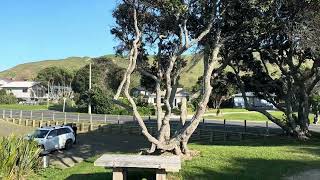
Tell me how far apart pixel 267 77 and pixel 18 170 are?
17194 mm

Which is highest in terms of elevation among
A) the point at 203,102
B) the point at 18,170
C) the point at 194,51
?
the point at 194,51

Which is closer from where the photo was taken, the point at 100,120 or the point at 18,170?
the point at 18,170

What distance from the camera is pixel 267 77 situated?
95.9 feet

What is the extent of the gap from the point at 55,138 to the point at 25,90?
102 meters

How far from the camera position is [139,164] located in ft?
42.3

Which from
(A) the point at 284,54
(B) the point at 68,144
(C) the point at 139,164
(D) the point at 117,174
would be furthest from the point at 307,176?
(B) the point at 68,144

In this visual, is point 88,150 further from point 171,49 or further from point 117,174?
point 117,174

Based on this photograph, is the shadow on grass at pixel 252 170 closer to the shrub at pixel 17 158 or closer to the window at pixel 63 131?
the shrub at pixel 17 158

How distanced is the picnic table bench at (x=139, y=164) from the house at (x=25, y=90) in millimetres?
118647

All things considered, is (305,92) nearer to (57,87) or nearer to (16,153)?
(16,153)

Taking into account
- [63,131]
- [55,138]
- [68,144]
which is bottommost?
[68,144]

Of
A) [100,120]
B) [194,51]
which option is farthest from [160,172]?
[100,120]

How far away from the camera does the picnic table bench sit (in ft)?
41.7

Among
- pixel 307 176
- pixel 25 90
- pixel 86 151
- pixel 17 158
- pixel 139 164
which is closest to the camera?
pixel 139 164
